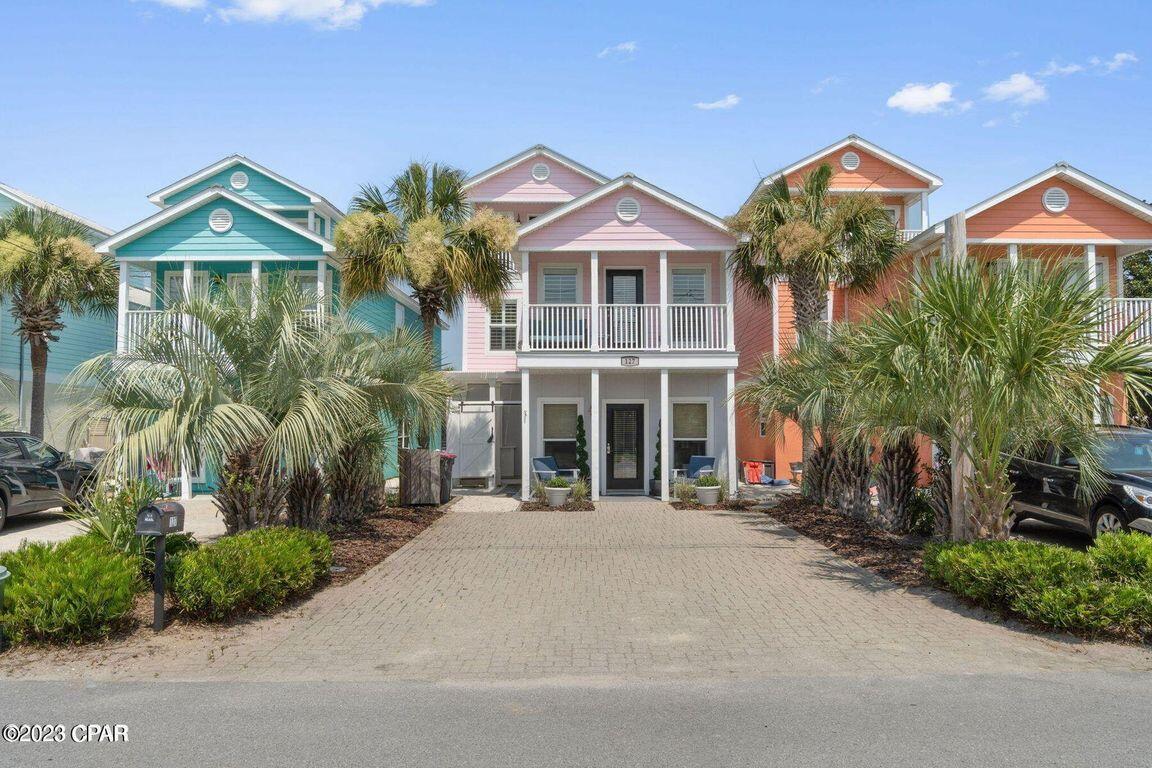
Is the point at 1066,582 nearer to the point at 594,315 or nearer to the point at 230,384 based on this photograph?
the point at 230,384

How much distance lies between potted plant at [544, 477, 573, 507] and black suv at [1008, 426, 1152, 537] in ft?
25.6

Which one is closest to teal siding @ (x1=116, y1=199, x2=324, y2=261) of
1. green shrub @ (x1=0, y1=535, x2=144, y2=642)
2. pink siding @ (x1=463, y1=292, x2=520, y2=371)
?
pink siding @ (x1=463, y1=292, x2=520, y2=371)

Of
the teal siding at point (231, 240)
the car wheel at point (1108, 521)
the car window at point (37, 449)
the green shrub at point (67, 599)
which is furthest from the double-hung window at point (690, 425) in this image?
the green shrub at point (67, 599)

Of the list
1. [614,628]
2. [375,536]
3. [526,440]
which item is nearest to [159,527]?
[614,628]

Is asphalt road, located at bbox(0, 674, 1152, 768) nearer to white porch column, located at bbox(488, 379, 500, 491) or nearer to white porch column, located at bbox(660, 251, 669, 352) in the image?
white porch column, located at bbox(660, 251, 669, 352)

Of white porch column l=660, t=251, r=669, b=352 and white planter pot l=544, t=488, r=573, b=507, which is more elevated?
white porch column l=660, t=251, r=669, b=352

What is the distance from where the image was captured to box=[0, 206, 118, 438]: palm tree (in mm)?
16891

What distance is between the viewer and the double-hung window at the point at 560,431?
60.7 ft

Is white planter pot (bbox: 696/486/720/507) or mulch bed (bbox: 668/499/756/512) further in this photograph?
white planter pot (bbox: 696/486/720/507)

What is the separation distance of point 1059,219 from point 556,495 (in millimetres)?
12998

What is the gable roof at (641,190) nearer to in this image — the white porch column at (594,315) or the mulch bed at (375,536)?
the white porch column at (594,315)

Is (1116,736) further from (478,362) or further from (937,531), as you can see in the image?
(478,362)

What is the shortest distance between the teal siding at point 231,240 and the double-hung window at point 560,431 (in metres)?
6.29

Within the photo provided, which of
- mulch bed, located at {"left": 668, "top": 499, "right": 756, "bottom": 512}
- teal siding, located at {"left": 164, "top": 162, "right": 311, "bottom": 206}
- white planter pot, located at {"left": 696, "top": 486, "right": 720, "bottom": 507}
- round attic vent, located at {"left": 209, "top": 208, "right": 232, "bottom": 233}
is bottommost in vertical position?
mulch bed, located at {"left": 668, "top": 499, "right": 756, "bottom": 512}
